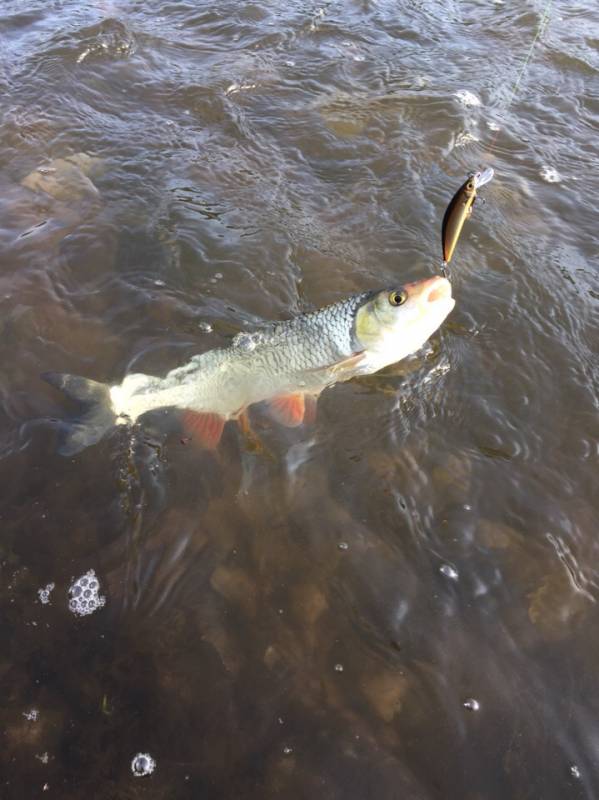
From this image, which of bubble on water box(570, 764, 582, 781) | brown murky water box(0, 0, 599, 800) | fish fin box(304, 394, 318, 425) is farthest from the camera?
fish fin box(304, 394, 318, 425)

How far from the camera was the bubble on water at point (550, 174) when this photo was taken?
6.42 metres

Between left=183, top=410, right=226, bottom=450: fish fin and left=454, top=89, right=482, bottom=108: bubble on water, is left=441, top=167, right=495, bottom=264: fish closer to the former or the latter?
left=183, top=410, right=226, bottom=450: fish fin

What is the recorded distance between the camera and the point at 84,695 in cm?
281

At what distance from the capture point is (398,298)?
3.68 m

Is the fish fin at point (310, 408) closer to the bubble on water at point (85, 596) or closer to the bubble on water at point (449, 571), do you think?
the bubble on water at point (449, 571)

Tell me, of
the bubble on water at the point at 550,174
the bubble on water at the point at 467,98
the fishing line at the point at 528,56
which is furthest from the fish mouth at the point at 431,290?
the bubble on water at the point at 467,98

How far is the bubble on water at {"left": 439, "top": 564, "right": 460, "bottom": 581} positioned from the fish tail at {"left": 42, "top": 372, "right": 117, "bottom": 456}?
7.73ft

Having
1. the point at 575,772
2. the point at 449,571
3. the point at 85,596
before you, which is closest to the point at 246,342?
the point at 85,596

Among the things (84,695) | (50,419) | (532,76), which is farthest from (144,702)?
(532,76)

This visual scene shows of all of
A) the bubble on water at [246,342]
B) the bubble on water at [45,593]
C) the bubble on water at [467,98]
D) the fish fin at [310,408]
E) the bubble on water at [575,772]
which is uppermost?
the bubble on water at [467,98]

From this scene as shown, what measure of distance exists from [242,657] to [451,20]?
11.2 m

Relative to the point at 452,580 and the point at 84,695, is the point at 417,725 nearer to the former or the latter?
the point at 452,580

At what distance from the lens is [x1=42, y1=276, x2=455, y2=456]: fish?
12.5 ft

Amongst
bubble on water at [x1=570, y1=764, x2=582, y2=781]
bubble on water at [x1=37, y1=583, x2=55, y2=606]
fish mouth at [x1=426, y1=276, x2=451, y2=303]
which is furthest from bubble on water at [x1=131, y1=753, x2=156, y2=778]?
fish mouth at [x1=426, y1=276, x2=451, y2=303]
